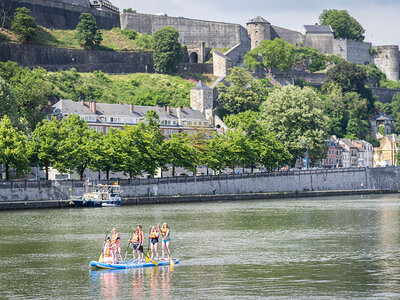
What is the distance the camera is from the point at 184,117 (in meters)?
128

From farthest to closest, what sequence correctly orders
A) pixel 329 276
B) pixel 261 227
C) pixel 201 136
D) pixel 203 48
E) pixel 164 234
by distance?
pixel 203 48 < pixel 201 136 < pixel 261 227 < pixel 164 234 < pixel 329 276

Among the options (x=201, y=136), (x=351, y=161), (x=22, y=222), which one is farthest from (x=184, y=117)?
(x=22, y=222)

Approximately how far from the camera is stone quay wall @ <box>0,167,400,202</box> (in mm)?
83250

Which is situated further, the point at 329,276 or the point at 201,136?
the point at 201,136

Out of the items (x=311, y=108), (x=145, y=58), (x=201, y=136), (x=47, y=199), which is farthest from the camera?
(x=145, y=58)

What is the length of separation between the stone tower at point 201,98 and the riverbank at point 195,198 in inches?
1112

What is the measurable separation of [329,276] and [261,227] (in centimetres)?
2459

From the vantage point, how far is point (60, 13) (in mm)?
150375

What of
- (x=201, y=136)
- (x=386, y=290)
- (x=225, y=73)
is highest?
(x=225, y=73)

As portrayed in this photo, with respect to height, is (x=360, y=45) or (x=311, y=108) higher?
(x=360, y=45)

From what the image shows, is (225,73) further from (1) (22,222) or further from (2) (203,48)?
(1) (22,222)

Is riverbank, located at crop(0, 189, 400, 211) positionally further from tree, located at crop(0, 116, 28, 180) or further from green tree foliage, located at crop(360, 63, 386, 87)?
green tree foliage, located at crop(360, 63, 386, 87)

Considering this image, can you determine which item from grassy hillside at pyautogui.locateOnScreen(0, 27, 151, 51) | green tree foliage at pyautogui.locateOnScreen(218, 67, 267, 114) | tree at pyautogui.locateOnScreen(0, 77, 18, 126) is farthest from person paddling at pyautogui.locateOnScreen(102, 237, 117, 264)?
green tree foliage at pyautogui.locateOnScreen(218, 67, 267, 114)

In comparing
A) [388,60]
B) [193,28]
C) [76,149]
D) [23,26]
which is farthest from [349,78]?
[76,149]
